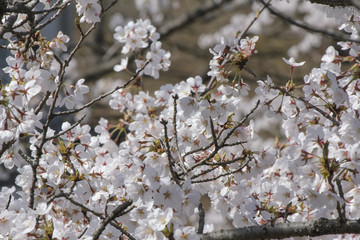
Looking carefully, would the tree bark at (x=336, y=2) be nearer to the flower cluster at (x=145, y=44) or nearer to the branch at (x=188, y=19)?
the flower cluster at (x=145, y=44)

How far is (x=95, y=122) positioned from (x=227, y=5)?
2777 mm

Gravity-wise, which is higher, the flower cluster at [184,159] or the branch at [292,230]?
the flower cluster at [184,159]

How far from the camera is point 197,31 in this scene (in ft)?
31.7

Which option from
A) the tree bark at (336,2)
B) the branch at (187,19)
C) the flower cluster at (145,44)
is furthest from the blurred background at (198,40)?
the tree bark at (336,2)

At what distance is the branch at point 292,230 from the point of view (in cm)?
149

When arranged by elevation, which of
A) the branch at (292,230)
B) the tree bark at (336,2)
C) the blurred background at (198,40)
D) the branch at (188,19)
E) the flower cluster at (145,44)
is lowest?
the branch at (292,230)

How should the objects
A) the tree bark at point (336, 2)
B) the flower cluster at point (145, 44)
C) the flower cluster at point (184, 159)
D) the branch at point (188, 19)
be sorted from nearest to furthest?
the flower cluster at point (184, 159), the tree bark at point (336, 2), the flower cluster at point (145, 44), the branch at point (188, 19)

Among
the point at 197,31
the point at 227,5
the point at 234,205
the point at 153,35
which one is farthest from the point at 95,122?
the point at 234,205

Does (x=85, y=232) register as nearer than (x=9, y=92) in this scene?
No

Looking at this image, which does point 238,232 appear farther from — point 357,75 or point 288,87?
point 357,75

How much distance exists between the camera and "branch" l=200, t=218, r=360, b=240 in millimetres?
1494

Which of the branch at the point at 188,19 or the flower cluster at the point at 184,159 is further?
the branch at the point at 188,19

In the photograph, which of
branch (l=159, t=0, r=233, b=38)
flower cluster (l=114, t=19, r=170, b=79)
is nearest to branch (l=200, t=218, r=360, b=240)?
flower cluster (l=114, t=19, r=170, b=79)

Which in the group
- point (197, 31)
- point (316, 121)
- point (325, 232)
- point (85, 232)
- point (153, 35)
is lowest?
point (325, 232)
